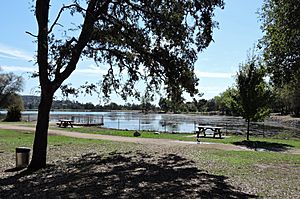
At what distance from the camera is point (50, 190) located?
8.18 meters

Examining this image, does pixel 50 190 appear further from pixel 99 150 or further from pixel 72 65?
pixel 99 150

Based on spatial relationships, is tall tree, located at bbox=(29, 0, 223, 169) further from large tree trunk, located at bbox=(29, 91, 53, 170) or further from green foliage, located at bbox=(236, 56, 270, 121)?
green foliage, located at bbox=(236, 56, 270, 121)

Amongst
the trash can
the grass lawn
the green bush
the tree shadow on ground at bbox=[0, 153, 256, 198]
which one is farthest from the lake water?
the trash can

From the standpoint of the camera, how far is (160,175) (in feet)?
32.6

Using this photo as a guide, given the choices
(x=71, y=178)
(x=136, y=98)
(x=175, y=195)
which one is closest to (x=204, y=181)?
(x=175, y=195)

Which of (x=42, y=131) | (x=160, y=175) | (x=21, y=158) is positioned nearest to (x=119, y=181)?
(x=160, y=175)

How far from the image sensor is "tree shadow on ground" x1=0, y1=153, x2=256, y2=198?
779cm

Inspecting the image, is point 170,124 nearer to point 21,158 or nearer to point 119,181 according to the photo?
point 21,158

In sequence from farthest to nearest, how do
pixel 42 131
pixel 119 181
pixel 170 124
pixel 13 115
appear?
pixel 170 124
pixel 13 115
pixel 42 131
pixel 119 181

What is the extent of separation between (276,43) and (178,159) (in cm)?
524

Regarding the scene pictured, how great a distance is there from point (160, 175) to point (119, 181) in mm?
1326

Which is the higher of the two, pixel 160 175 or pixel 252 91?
pixel 252 91

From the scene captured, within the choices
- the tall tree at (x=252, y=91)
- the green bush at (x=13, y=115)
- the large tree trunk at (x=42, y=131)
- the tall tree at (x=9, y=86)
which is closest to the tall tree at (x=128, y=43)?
the large tree trunk at (x=42, y=131)

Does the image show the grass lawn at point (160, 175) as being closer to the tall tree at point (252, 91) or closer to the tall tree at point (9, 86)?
the tall tree at point (252, 91)
